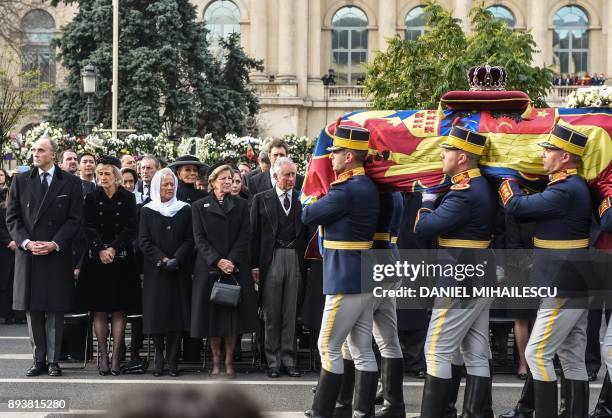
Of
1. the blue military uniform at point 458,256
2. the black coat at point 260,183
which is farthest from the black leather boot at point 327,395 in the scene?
the black coat at point 260,183

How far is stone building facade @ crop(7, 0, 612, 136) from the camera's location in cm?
6406

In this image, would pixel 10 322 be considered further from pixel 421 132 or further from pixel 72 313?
pixel 421 132

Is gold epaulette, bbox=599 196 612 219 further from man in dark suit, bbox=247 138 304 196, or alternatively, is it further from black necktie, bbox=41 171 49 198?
black necktie, bbox=41 171 49 198

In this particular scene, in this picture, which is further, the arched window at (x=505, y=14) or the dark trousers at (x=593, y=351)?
the arched window at (x=505, y=14)

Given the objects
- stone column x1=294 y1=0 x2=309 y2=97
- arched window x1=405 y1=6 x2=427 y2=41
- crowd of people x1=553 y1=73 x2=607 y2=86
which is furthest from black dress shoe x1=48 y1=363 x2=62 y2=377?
arched window x1=405 y1=6 x2=427 y2=41

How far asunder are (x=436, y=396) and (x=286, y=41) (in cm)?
5793

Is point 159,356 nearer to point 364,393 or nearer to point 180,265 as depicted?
point 180,265

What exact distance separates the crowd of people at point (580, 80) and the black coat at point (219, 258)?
52.0 meters

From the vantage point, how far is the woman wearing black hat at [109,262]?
11.0 metres

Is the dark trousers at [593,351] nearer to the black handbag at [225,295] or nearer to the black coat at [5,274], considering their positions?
the black handbag at [225,295]

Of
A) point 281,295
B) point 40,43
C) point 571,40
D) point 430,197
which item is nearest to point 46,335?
point 281,295

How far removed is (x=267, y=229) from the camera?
1131 cm

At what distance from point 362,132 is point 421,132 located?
0.68 meters

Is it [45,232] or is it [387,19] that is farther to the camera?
[387,19]
